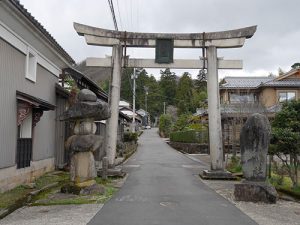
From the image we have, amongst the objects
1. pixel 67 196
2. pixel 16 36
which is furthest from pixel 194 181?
pixel 16 36

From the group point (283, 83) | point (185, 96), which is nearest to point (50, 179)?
point (283, 83)

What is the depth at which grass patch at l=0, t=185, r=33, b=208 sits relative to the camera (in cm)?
991

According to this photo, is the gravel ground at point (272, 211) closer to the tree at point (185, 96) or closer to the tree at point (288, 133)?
the tree at point (288, 133)

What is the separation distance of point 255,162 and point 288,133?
1635mm

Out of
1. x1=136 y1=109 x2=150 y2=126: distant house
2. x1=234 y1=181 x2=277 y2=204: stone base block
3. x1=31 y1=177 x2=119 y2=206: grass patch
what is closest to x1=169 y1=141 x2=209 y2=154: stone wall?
x1=31 y1=177 x2=119 y2=206: grass patch

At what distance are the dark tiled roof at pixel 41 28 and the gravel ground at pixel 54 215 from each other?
545cm

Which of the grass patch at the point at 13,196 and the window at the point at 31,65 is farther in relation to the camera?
the window at the point at 31,65

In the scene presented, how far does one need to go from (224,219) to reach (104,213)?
285 centimetres

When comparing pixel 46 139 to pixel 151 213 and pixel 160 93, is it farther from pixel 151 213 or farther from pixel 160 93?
pixel 160 93

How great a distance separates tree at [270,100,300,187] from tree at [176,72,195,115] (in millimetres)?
64140

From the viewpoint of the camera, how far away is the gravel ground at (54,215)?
849 cm

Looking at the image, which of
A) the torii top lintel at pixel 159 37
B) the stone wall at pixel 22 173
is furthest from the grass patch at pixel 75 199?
the torii top lintel at pixel 159 37

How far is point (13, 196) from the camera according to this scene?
1091cm

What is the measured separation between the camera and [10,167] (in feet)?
39.7
